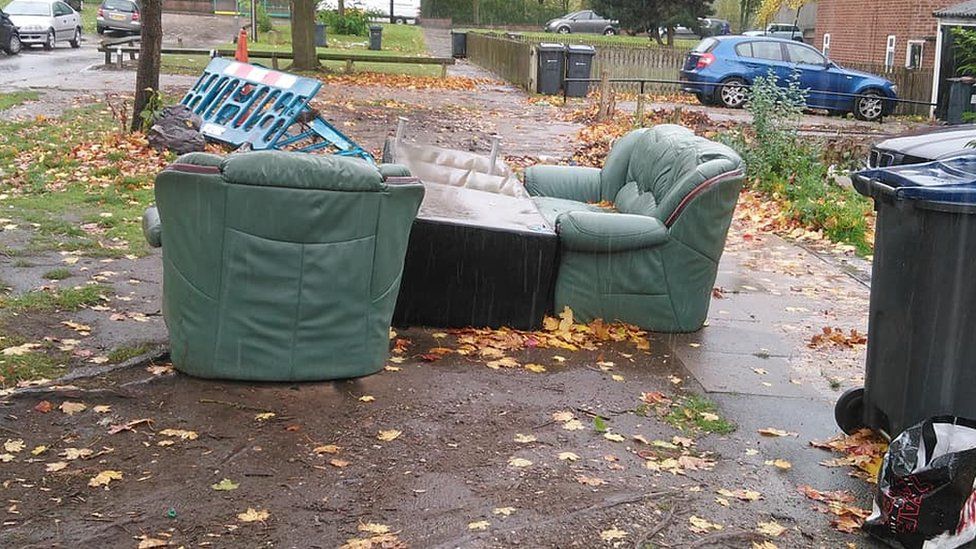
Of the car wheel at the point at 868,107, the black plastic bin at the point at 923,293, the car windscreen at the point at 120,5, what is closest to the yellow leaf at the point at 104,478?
the black plastic bin at the point at 923,293

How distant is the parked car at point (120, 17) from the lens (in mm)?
39312

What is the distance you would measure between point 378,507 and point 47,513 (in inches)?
49.1

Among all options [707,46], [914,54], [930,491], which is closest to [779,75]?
[707,46]

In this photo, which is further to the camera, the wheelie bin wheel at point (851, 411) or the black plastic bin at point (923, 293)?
the wheelie bin wheel at point (851, 411)

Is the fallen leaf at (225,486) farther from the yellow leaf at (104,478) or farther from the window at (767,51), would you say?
the window at (767,51)

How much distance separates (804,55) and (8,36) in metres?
21.4

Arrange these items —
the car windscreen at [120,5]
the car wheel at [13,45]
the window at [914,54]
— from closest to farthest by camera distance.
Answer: the window at [914,54] < the car wheel at [13,45] < the car windscreen at [120,5]

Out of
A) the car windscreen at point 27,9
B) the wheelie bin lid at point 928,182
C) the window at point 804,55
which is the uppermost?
the car windscreen at point 27,9

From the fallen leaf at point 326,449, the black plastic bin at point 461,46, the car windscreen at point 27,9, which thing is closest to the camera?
the fallen leaf at point 326,449

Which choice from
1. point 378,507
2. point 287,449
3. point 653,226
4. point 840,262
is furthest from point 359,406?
point 840,262

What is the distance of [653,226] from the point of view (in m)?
7.04

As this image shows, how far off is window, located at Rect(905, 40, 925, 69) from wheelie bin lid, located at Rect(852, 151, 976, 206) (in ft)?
83.0

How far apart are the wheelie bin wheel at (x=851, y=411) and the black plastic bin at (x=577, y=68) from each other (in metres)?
20.9

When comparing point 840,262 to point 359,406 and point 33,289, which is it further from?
point 33,289
